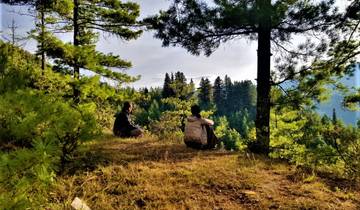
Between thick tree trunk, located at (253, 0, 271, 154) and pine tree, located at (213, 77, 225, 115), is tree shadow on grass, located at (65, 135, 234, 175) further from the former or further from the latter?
→ pine tree, located at (213, 77, 225, 115)

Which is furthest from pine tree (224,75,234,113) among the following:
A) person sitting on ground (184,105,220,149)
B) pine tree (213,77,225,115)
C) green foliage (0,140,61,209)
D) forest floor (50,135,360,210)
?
green foliage (0,140,61,209)

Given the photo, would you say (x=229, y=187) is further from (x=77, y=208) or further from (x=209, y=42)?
(x=209, y=42)

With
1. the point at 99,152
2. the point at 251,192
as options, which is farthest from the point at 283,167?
the point at 99,152

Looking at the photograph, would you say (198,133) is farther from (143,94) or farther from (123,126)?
(143,94)

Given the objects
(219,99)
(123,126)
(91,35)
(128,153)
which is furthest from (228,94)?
(128,153)

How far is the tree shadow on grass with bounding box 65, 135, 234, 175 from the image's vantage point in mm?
6402

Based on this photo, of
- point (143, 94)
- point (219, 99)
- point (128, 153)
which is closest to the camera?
point (128, 153)

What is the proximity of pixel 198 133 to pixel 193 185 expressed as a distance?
312cm

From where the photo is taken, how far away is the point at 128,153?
7.69m

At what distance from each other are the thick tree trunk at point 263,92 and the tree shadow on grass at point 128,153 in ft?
4.05

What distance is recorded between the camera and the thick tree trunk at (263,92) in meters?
9.03

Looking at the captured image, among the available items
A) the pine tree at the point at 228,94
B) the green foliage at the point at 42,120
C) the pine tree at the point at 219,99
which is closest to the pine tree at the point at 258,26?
the green foliage at the point at 42,120

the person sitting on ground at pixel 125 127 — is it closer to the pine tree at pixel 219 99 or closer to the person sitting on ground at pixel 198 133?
the person sitting on ground at pixel 198 133

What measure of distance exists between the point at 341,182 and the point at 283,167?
102 centimetres
